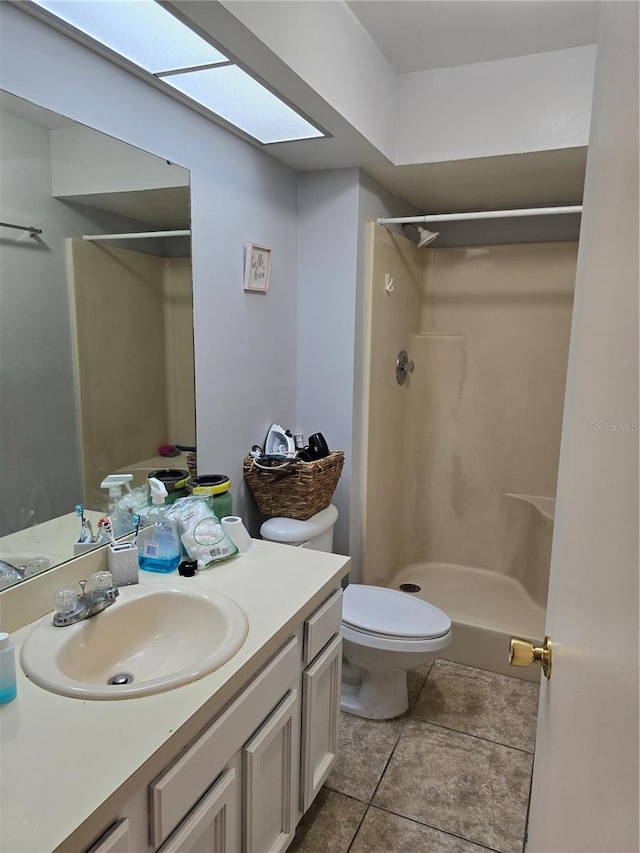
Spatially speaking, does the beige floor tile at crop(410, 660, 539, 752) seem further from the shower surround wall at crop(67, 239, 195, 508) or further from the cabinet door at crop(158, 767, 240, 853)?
the shower surround wall at crop(67, 239, 195, 508)

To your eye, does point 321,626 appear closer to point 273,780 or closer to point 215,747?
point 273,780

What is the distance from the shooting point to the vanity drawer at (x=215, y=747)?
3.02 feet

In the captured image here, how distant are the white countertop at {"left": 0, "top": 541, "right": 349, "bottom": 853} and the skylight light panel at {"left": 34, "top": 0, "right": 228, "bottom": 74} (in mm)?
1308

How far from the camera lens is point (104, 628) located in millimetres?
1249

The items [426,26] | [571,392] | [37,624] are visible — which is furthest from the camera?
[426,26]

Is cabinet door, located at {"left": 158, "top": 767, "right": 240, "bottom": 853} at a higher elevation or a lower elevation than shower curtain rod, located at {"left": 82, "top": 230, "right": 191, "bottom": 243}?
lower

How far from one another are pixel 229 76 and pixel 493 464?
234cm

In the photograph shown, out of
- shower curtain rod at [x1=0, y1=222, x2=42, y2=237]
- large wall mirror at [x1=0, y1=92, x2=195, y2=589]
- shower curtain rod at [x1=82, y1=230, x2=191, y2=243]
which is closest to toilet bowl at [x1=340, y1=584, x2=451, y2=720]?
large wall mirror at [x1=0, y1=92, x2=195, y2=589]

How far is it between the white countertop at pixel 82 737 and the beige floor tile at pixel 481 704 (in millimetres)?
1227

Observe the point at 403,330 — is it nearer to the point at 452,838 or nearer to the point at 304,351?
the point at 304,351

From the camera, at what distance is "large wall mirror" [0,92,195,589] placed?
120 centimetres

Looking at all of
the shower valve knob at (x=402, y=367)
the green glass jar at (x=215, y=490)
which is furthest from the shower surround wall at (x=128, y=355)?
the shower valve knob at (x=402, y=367)

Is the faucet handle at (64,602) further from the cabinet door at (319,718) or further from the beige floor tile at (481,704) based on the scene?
the beige floor tile at (481,704)

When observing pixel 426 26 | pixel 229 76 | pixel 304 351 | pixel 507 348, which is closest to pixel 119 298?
pixel 229 76
